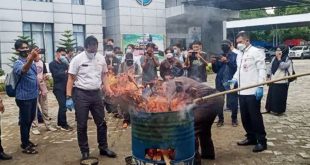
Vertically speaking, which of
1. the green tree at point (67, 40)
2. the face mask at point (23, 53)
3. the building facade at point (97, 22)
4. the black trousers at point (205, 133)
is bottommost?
the black trousers at point (205, 133)

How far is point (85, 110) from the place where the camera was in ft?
18.4

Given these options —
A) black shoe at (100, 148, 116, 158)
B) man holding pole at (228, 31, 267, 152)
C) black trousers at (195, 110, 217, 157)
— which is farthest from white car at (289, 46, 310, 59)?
black shoe at (100, 148, 116, 158)

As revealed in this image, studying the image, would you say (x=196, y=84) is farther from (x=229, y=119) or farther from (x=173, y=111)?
(x=229, y=119)

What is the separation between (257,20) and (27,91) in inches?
1374

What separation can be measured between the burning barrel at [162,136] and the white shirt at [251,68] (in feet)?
6.97

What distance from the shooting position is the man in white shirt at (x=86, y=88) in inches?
220

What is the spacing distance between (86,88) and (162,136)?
2092 millimetres

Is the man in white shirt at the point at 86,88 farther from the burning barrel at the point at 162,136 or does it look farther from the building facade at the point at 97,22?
the building facade at the point at 97,22

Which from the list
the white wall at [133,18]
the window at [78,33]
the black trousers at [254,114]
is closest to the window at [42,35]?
the window at [78,33]

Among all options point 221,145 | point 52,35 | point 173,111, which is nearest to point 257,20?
point 52,35

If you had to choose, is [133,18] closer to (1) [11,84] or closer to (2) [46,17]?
(2) [46,17]

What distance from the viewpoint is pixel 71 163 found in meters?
5.67

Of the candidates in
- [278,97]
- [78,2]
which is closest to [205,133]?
[278,97]

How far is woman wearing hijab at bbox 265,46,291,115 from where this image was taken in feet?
28.6
